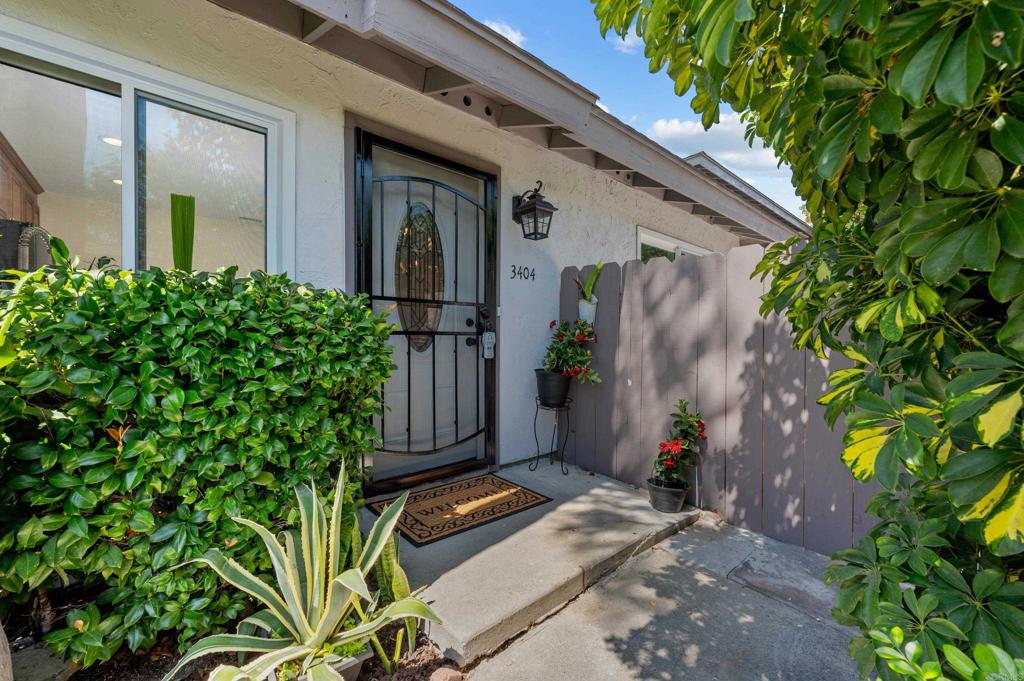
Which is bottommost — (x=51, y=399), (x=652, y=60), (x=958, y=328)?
(x=51, y=399)

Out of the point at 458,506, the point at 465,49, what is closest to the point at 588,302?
the point at 458,506

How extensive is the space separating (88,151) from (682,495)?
366 cm

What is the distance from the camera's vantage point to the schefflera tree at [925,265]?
562 millimetres

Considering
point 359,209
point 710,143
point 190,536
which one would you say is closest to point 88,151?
point 359,209

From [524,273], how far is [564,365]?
0.86 meters

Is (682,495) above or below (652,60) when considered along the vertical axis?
below

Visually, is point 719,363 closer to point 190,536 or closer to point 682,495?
point 682,495

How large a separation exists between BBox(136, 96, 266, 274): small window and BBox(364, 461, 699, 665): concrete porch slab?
5.78 ft

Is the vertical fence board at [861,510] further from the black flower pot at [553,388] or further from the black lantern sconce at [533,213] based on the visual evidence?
the black lantern sconce at [533,213]

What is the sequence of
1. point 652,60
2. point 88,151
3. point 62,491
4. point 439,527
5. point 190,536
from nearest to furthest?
point 652,60 → point 62,491 → point 190,536 → point 88,151 → point 439,527

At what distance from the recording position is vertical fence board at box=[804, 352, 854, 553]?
2.31 meters

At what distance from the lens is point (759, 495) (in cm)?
264


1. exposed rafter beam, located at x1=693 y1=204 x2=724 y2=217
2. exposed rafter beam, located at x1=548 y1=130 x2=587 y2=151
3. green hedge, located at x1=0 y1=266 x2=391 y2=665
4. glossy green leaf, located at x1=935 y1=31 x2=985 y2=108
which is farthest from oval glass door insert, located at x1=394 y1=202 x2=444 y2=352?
exposed rafter beam, located at x1=693 y1=204 x2=724 y2=217

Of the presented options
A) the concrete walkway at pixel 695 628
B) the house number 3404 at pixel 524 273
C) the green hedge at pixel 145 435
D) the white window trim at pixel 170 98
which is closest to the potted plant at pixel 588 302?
the house number 3404 at pixel 524 273
